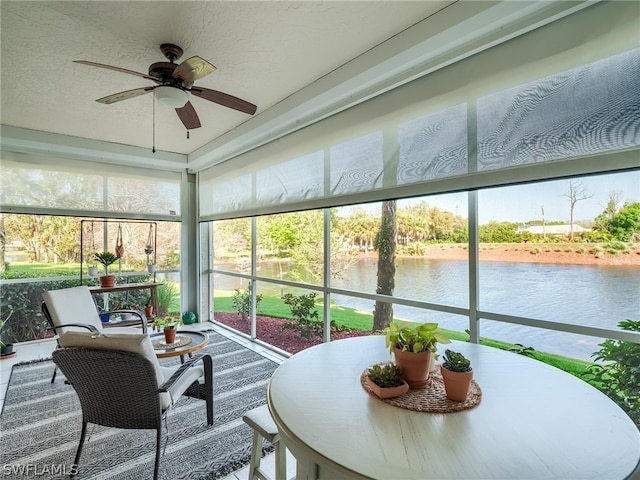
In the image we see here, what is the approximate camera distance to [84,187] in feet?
15.4

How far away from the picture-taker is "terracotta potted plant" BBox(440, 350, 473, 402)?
1121 mm

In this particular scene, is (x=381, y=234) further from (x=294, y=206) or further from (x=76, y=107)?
(x=76, y=107)

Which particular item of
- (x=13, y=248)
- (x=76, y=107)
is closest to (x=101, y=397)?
(x=76, y=107)

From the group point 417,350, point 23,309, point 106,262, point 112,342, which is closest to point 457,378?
point 417,350

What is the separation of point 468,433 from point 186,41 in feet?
9.43

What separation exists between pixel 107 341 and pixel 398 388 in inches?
65.4

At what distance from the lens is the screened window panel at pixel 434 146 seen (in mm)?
2184

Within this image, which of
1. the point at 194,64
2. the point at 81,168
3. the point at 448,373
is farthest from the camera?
the point at 81,168

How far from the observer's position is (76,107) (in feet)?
11.3

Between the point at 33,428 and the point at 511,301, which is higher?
the point at 511,301

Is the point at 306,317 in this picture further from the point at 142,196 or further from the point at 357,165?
the point at 142,196

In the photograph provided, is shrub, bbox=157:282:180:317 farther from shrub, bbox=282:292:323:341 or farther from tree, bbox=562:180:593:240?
tree, bbox=562:180:593:240

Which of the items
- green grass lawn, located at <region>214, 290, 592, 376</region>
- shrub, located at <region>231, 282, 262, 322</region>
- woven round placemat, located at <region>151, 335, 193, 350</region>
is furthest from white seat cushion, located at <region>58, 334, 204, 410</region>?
shrub, located at <region>231, 282, 262, 322</region>

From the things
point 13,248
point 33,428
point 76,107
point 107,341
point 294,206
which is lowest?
point 33,428
